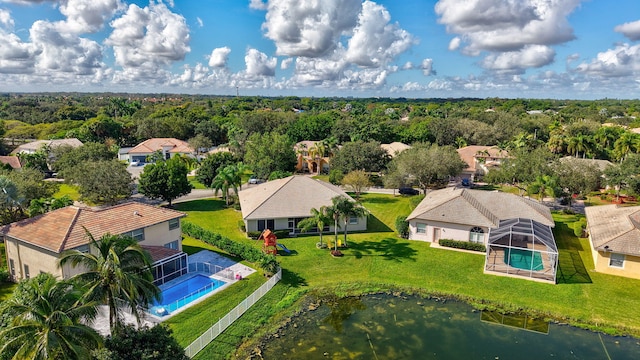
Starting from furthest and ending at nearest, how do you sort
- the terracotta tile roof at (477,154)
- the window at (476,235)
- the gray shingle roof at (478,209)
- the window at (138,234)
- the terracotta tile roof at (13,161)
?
the terracotta tile roof at (477,154), the terracotta tile roof at (13,161), the gray shingle roof at (478,209), the window at (476,235), the window at (138,234)

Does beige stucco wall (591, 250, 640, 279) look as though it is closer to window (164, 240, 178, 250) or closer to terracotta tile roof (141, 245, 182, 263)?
terracotta tile roof (141, 245, 182, 263)

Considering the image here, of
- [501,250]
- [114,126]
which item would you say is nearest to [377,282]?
[501,250]

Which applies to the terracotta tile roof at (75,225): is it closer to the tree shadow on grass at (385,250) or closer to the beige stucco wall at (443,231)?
the tree shadow on grass at (385,250)

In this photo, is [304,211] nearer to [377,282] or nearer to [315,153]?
[377,282]

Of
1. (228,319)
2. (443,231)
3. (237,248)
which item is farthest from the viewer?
(443,231)

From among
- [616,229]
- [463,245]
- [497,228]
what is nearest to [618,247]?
[616,229]

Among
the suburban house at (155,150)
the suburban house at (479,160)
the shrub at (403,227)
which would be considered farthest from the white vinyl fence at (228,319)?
the suburban house at (155,150)

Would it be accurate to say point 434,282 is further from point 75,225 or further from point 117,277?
point 75,225
